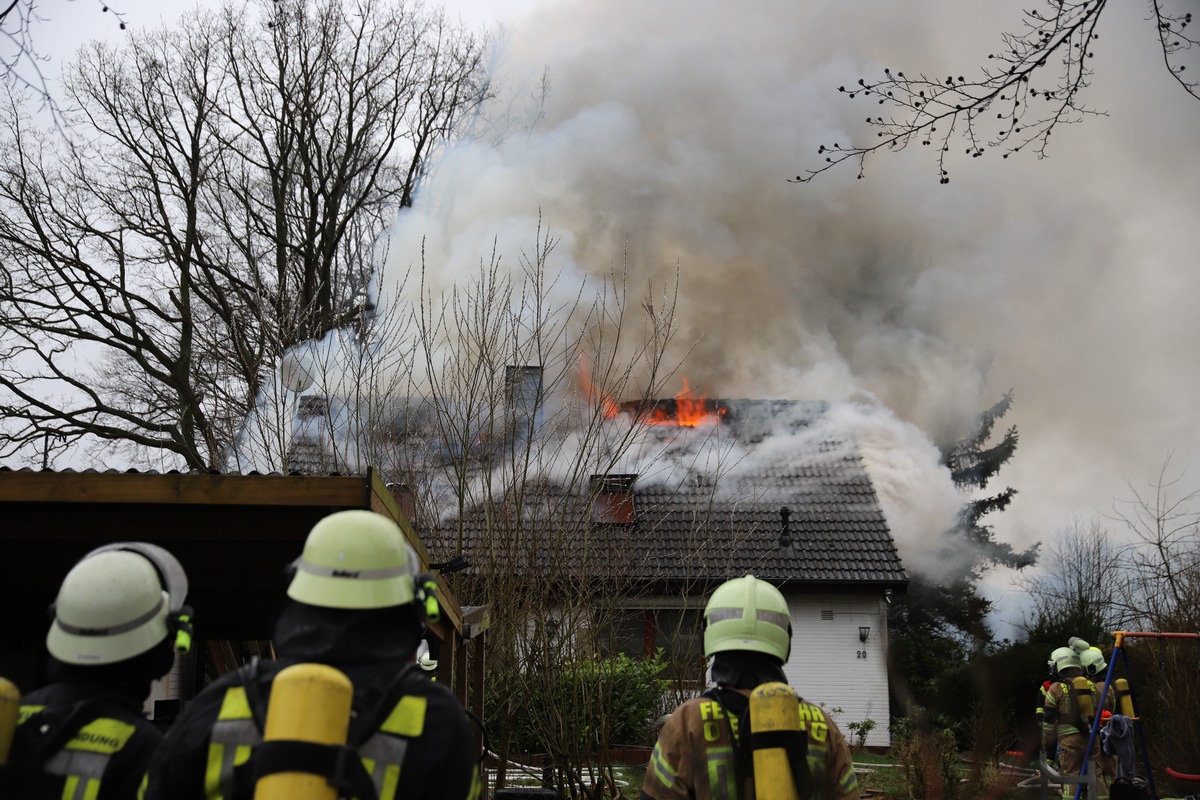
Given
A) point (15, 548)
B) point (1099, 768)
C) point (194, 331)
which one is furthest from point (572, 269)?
point (15, 548)

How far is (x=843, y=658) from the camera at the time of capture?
17875 millimetres

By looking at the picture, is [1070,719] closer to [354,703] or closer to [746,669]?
[746,669]

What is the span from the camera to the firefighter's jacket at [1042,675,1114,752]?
34.4ft

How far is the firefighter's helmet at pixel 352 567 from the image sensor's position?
2.20m

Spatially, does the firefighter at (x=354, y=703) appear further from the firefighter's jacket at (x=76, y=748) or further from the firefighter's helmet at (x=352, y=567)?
the firefighter's jacket at (x=76, y=748)

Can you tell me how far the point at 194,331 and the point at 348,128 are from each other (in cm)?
444

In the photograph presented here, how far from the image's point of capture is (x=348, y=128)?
1856 cm

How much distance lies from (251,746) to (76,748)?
0.58 meters

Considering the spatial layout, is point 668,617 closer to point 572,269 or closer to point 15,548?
point 572,269

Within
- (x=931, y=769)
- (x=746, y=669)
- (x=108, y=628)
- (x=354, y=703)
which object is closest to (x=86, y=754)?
(x=108, y=628)

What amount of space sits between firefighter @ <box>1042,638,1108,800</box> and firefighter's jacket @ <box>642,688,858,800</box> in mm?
8669

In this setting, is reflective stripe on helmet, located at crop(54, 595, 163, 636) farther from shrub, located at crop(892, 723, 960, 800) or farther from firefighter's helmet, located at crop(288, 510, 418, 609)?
shrub, located at crop(892, 723, 960, 800)

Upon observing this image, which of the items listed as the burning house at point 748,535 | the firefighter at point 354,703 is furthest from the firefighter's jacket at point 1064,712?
the firefighter at point 354,703

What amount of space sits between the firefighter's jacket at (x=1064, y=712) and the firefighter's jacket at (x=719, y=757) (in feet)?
28.7
